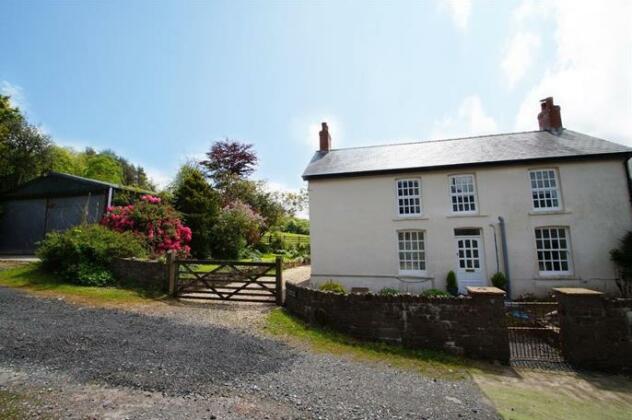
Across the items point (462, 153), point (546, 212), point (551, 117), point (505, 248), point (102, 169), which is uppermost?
point (102, 169)

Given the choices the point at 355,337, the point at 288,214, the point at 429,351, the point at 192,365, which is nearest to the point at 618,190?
the point at 429,351

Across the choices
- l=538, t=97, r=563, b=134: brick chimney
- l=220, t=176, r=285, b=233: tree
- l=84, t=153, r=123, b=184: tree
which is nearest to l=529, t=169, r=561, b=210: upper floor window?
l=538, t=97, r=563, b=134: brick chimney

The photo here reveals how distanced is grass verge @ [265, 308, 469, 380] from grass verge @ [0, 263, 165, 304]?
17.1 ft

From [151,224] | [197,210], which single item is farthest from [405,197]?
[151,224]

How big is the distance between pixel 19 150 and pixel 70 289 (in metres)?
24.3

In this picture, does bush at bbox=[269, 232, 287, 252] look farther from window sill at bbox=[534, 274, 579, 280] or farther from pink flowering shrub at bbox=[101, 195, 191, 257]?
window sill at bbox=[534, 274, 579, 280]

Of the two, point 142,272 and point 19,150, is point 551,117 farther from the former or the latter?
point 19,150

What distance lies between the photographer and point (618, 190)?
12.3 metres

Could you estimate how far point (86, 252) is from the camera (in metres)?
11.2

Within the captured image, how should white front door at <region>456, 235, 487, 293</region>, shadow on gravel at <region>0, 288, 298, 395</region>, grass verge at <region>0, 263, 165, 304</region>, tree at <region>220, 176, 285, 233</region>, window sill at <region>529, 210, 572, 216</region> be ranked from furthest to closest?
tree at <region>220, 176, 285, 233</region> < white front door at <region>456, 235, 487, 293</region> < window sill at <region>529, 210, 572, 216</region> < grass verge at <region>0, 263, 165, 304</region> < shadow on gravel at <region>0, 288, 298, 395</region>

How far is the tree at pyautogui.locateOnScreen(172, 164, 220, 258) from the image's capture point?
55.9 feet

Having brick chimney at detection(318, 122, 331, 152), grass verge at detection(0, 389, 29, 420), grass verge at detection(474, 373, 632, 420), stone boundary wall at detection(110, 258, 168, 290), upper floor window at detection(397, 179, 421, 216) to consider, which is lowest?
grass verge at detection(474, 373, 632, 420)

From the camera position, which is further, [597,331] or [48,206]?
[48,206]

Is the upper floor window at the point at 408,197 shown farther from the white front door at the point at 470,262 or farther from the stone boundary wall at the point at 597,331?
the stone boundary wall at the point at 597,331
